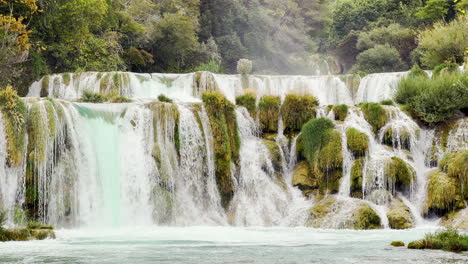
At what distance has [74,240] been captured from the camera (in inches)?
581

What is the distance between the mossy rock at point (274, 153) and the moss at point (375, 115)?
402cm

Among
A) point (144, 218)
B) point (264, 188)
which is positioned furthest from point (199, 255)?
point (264, 188)

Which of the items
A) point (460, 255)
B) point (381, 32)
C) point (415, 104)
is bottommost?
point (460, 255)

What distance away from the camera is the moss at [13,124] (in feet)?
59.9

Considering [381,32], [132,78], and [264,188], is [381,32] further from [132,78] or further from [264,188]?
[264,188]

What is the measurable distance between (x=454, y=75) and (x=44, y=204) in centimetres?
1768

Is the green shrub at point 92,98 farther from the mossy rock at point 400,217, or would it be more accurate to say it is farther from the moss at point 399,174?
the mossy rock at point 400,217

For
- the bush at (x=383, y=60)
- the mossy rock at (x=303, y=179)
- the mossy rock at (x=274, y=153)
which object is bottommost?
the mossy rock at (x=303, y=179)

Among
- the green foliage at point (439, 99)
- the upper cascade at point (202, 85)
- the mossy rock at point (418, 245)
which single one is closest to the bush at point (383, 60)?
the upper cascade at point (202, 85)

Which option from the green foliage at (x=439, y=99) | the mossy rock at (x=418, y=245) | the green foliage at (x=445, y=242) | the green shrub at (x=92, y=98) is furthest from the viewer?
the green foliage at (x=439, y=99)

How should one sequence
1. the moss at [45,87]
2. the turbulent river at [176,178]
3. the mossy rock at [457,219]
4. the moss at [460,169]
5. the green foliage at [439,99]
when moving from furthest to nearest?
the moss at [45,87] < the green foliage at [439,99] < the moss at [460,169] < the mossy rock at [457,219] < the turbulent river at [176,178]

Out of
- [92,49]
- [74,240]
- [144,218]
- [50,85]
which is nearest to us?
[74,240]

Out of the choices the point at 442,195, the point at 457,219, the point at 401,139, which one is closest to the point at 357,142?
the point at 401,139

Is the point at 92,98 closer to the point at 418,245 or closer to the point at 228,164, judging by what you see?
the point at 228,164
